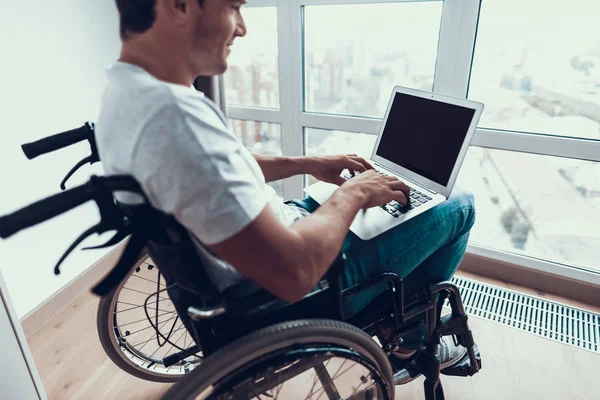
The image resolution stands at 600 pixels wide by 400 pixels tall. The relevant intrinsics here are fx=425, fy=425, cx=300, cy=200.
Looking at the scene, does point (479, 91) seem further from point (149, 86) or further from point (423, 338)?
point (149, 86)

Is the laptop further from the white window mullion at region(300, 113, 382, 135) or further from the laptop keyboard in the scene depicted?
the white window mullion at region(300, 113, 382, 135)

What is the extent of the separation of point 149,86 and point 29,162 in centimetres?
112

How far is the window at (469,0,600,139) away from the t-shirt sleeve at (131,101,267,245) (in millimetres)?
1341

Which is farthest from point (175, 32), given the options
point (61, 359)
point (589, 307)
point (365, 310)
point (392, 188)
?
point (589, 307)

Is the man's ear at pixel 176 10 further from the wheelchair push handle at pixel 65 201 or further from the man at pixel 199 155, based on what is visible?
the wheelchair push handle at pixel 65 201

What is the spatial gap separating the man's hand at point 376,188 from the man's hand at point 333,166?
18 centimetres

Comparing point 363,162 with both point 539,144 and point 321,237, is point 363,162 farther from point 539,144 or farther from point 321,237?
point 539,144

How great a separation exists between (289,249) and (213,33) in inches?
15.3

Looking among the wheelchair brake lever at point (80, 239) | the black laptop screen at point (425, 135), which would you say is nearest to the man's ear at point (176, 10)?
the wheelchair brake lever at point (80, 239)

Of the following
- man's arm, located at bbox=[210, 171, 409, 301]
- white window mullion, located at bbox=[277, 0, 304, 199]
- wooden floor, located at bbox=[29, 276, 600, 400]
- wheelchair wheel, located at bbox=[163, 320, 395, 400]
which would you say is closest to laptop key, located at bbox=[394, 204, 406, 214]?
man's arm, located at bbox=[210, 171, 409, 301]

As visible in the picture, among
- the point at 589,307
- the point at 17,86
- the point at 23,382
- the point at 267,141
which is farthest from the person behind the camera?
the point at 267,141

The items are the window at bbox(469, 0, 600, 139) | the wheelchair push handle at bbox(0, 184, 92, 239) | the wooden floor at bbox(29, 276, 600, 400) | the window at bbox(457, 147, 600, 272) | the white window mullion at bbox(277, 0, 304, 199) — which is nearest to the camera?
the wheelchair push handle at bbox(0, 184, 92, 239)

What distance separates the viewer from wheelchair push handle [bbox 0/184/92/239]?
61cm

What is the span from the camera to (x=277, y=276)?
0.67m
